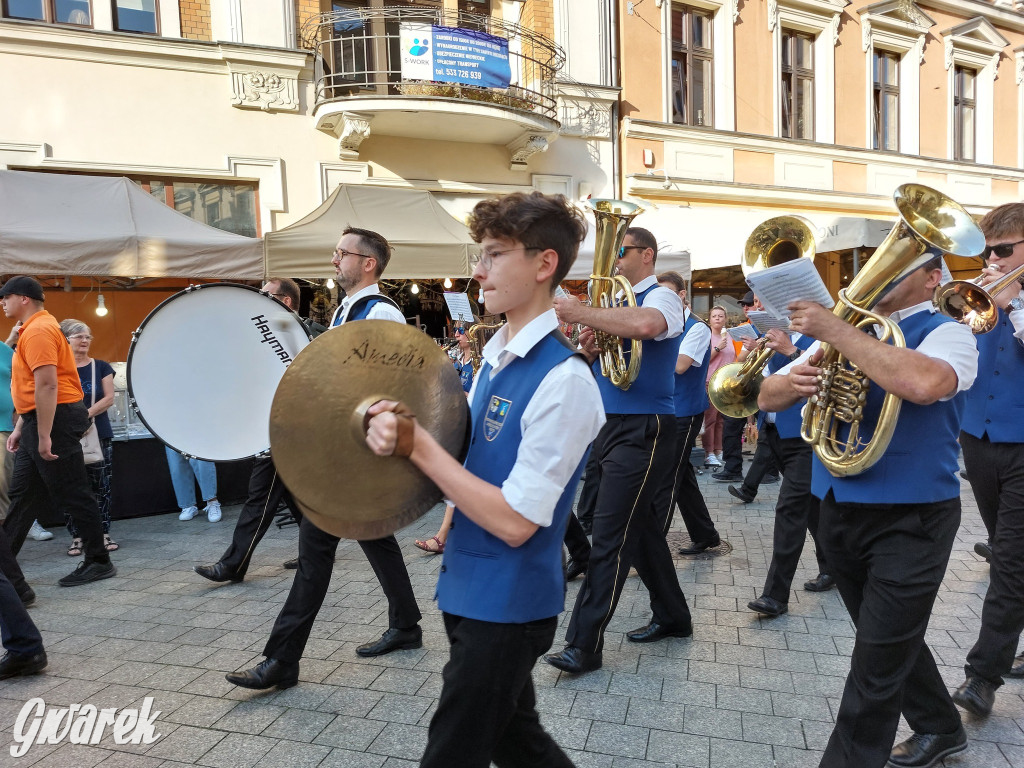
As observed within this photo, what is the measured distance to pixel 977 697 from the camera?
2844 millimetres

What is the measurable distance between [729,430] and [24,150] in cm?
931

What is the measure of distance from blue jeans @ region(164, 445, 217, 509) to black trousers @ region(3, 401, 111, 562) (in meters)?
1.80

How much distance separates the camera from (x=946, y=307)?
291 centimetres

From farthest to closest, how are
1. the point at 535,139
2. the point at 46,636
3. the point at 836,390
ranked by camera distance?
the point at 535,139
the point at 46,636
the point at 836,390

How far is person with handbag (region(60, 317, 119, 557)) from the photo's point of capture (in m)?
5.66

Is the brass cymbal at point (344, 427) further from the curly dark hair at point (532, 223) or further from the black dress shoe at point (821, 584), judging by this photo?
the black dress shoe at point (821, 584)

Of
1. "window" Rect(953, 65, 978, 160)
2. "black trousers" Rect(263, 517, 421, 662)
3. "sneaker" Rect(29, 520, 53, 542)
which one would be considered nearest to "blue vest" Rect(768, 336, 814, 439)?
"black trousers" Rect(263, 517, 421, 662)

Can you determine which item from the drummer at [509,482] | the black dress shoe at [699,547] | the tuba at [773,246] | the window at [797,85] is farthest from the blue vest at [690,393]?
the window at [797,85]

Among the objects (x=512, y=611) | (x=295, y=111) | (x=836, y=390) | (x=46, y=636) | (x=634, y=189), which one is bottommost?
(x=46, y=636)

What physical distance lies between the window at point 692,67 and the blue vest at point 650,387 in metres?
10.8

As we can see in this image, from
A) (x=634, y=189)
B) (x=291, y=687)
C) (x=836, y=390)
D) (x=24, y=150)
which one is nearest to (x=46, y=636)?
(x=291, y=687)

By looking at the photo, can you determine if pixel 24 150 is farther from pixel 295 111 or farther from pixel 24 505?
pixel 24 505

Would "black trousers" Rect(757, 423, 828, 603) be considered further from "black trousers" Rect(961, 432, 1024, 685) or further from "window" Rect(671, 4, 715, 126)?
"window" Rect(671, 4, 715, 126)

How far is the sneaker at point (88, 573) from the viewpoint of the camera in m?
4.86
